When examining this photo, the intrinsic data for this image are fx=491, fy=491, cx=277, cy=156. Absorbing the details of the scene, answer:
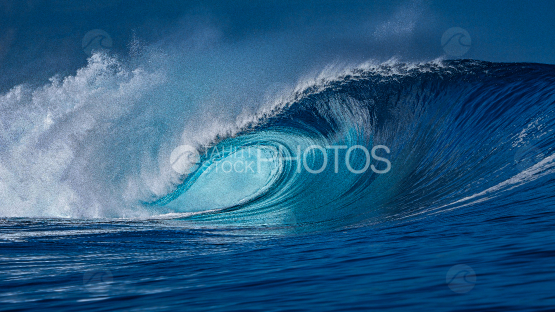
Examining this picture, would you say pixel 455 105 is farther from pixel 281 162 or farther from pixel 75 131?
pixel 75 131

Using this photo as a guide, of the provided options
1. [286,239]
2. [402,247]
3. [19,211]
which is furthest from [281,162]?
[402,247]

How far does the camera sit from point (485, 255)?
2.55 meters

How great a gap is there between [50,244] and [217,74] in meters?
8.85

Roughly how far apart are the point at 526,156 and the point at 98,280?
4.86 m

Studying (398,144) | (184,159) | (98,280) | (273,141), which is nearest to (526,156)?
(398,144)

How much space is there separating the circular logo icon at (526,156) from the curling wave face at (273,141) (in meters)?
0.43

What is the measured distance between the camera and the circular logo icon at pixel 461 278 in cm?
199

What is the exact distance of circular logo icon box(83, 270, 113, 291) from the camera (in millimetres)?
2523

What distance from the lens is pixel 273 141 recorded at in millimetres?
11547

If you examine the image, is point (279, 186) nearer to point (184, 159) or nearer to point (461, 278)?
point (184, 159)

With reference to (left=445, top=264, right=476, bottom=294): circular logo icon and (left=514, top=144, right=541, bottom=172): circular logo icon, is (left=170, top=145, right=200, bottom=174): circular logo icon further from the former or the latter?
A: (left=445, top=264, right=476, bottom=294): circular logo icon

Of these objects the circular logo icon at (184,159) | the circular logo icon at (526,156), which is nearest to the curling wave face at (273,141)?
the circular logo icon at (184,159)

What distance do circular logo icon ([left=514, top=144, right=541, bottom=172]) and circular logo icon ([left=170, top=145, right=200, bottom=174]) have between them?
293 inches

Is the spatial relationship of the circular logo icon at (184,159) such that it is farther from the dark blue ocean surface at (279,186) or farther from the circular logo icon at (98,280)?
the circular logo icon at (98,280)
